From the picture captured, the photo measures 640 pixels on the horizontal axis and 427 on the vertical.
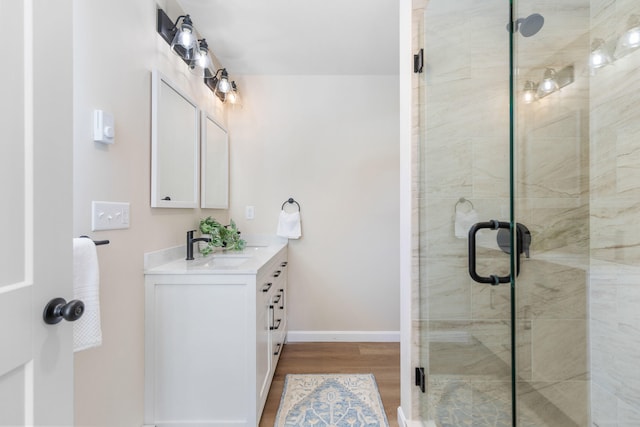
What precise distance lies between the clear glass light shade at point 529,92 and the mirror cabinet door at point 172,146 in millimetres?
1741

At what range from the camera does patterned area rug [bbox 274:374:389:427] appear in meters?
1.60

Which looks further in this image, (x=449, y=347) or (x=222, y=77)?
(x=222, y=77)

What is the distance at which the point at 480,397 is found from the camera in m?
1.18

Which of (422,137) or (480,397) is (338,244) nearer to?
(422,137)

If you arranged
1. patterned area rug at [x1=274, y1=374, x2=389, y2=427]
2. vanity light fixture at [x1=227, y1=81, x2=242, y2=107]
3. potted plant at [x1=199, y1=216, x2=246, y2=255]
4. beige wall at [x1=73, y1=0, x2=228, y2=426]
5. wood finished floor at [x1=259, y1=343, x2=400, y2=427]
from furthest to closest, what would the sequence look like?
vanity light fixture at [x1=227, y1=81, x2=242, y2=107]
potted plant at [x1=199, y1=216, x2=246, y2=255]
wood finished floor at [x1=259, y1=343, x2=400, y2=427]
patterned area rug at [x1=274, y1=374, x2=389, y2=427]
beige wall at [x1=73, y1=0, x2=228, y2=426]

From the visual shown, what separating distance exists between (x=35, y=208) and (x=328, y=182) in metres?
2.20

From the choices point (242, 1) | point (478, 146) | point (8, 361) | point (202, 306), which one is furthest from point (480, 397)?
point (242, 1)

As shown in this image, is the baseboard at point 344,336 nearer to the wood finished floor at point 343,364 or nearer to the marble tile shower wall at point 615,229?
the wood finished floor at point 343,364

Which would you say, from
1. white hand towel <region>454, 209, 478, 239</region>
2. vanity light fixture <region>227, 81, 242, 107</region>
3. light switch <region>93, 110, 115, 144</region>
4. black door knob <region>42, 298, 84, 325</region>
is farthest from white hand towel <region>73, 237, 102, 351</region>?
vanity light fixture <region>227, 81, 242, 107</region>

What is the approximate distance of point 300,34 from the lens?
7.00 feet

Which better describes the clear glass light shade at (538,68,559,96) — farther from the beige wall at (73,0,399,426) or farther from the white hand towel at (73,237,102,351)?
the white hand towel at (73,237,102,351)

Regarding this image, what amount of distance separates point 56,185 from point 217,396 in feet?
4.08

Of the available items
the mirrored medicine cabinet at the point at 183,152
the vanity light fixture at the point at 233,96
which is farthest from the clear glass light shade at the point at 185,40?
Result: the vanity light fixture at the point at 233,96

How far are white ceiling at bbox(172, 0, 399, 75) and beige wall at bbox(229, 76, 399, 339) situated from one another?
0.17 meters
